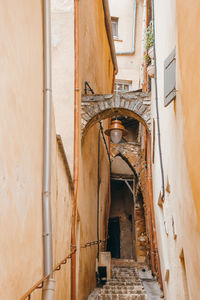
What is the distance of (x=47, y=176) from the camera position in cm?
338

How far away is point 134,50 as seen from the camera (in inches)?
680

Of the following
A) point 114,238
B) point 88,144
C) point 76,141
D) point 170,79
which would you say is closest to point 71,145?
point 76,141

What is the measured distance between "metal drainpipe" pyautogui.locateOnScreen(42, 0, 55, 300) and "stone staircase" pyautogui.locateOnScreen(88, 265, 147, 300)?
3.78 metres

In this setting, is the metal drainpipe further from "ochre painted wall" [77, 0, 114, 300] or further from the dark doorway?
the dark doorway

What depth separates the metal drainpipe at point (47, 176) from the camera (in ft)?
10.7

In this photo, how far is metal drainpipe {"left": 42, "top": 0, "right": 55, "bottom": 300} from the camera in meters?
3.27

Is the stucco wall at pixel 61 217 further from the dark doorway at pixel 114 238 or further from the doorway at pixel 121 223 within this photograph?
the dark doorway at pixel 114 238

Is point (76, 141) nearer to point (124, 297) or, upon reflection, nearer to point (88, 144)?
point (88, 144)

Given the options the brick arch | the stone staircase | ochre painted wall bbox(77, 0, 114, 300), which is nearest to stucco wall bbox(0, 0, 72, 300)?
ochre painted wall bbox(77, 0, 114, 300)

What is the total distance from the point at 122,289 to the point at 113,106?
154 inches

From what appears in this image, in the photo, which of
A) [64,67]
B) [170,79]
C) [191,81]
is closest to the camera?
[191,81]

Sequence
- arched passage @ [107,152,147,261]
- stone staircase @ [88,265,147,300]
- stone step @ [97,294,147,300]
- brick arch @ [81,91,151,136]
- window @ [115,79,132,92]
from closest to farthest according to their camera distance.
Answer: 1. stone step @ [97,294,147,300]
2. stone staircase @ [88,265,147,300]
3. brick arch @ [81,91,151,136]
4. arched passage @ [107,152,147,261]
5. window @ [115,79,132,92]

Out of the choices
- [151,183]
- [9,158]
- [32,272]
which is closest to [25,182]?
[9,158]

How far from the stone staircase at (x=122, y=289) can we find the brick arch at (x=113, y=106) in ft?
10.8
